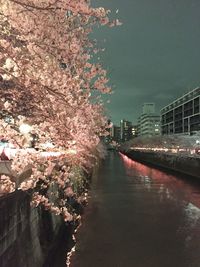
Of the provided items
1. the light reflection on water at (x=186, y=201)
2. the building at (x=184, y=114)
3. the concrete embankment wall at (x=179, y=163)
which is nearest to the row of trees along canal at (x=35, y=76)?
the light reflection on water at (x=186, y=201)

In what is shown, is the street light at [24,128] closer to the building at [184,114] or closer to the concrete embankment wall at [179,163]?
the concrete embankment wall at [179,163]

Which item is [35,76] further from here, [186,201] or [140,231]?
[186,201]

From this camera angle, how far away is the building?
15012 cm

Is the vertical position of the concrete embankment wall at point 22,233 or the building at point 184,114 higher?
the building at point 184,114

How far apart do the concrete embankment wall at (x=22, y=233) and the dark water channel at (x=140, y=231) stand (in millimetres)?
1615

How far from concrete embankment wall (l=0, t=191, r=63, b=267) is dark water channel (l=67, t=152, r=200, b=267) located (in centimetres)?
162

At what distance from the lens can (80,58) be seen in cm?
1105

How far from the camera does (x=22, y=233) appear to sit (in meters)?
11.5

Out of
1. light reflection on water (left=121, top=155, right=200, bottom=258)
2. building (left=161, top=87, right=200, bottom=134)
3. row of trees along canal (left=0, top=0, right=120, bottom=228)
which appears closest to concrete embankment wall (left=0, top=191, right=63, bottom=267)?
row of trees along canal (left=0, top=0, right=120, bottom=228)

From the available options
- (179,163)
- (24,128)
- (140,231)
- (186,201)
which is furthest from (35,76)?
(179,163)

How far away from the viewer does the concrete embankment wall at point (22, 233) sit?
9.63m

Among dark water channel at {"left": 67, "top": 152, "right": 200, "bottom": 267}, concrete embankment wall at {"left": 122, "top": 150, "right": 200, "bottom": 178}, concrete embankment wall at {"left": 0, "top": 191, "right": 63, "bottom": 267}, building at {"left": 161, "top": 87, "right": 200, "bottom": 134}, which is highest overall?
building at {"left": 161, "top": 87, "right": 200, "bottom": 134}

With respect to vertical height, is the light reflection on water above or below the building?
below

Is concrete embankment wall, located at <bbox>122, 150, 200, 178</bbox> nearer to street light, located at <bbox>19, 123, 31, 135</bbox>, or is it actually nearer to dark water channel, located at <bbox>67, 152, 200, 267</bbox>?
dark water channel, located at <bbox>67, 152, 200, 267</bbox>
